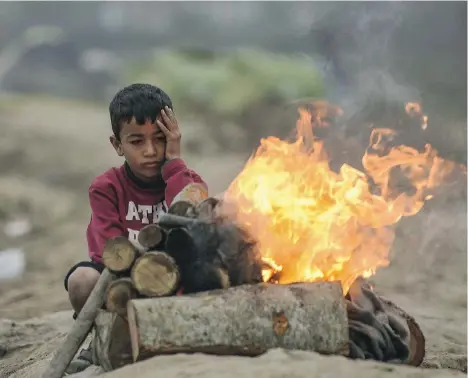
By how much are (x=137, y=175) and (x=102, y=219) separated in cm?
24

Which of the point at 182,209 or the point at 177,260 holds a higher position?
the point at 182,209

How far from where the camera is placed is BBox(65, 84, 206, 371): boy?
10.6ft

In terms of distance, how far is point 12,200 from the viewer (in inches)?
265

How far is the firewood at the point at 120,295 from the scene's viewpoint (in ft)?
9.21

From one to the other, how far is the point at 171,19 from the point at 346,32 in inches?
60.7

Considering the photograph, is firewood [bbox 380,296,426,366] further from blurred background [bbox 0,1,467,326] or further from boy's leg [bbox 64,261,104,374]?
blurred background [bbox 0,1,467,326]

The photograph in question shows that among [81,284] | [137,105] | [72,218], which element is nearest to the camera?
[81,284]

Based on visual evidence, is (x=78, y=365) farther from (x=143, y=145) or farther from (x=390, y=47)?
(x=390, y=47)

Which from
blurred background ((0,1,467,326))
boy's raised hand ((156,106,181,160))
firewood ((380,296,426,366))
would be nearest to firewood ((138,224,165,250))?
boy's raised hand ((156,106,181,160))

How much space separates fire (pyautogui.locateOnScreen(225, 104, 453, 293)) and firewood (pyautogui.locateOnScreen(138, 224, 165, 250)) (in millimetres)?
302

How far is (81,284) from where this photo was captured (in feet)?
10.2

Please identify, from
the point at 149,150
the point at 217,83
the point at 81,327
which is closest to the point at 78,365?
the point at 81,327

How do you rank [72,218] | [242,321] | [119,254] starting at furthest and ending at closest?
[72,218] < [119,254] < [242,321]

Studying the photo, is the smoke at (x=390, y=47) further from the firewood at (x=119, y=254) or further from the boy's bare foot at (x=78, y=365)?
the firewood at (x=119, y=254)
